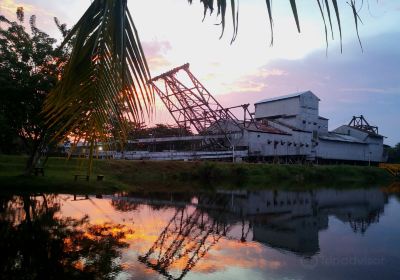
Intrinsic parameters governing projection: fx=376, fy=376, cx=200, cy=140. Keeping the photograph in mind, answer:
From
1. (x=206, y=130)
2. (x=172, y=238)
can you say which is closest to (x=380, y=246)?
(x=172, y=238)

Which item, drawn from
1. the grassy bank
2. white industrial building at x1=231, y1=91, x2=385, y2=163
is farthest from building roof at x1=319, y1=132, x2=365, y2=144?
the grassy bank

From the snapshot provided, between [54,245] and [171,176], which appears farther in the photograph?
[171,176]

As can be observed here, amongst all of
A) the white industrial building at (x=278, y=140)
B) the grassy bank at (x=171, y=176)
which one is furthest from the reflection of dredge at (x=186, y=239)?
the white industrial building at (x=278, y=140)

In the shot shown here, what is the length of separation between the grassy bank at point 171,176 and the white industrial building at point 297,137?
4711 millimetres

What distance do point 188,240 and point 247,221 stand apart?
479 centimetres

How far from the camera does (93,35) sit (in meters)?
1.88

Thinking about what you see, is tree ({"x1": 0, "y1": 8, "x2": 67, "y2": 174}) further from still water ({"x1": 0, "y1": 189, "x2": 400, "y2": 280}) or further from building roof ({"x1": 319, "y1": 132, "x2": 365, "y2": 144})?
building roof ({"x1": 319, "y1": 132, "x2": 365, "y2": 144})

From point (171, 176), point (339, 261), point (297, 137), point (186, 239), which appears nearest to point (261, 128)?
point (297, 137)

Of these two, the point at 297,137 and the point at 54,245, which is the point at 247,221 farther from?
the point at 297,137

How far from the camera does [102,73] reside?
188 centimetres

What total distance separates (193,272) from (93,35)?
733 cm

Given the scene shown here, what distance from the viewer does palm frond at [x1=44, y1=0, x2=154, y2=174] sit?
1826 mm

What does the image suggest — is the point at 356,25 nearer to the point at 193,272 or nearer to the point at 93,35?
the point at 93,35

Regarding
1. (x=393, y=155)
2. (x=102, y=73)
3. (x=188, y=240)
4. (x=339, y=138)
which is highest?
(x=339, y=138)
